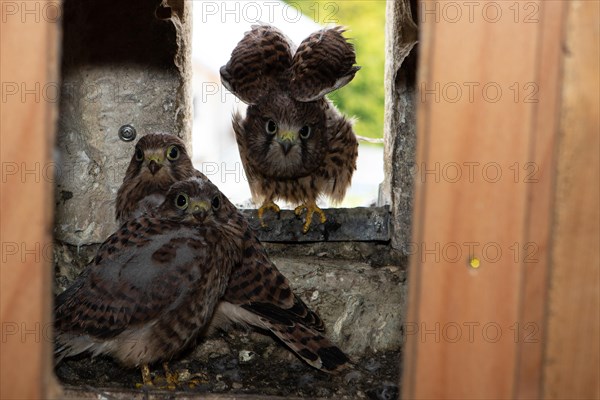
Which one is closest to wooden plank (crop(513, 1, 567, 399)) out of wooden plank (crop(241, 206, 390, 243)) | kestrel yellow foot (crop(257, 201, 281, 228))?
wooden plank (crop(241, 206, 390, 243))

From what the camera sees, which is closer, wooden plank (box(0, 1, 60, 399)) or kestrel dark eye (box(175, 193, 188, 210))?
wooden plank (box(0, 1, 60, 399))

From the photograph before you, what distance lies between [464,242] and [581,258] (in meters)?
0.24

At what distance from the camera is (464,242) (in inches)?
64.9

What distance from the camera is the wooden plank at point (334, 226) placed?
3486 mm

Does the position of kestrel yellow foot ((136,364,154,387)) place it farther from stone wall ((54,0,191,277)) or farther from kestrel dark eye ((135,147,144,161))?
kestrel dark eye ((135,147,144,161))

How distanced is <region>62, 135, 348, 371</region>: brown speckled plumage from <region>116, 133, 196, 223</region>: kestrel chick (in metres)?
0.09

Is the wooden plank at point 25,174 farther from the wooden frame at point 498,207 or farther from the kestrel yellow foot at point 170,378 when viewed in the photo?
the kestrel yellow foot at point 170,378

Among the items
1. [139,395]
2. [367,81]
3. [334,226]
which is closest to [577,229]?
[139,395]

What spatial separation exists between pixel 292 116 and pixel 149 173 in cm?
74

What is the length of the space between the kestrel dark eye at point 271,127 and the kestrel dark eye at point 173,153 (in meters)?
0.54

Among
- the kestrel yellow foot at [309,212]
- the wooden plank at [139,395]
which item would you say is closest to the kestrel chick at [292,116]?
the kestrel yellow foot at [309,212]

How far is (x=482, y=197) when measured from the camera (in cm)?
165

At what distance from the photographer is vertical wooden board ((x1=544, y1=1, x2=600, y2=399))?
162cm

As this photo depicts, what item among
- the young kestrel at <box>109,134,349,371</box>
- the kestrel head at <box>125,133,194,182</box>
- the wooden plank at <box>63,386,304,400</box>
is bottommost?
the wooden plank at <box>63,386,304,400</box>
